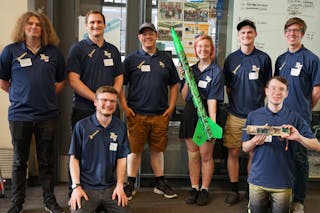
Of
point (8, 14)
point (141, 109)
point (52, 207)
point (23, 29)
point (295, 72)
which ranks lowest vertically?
Result: point (52, 207)

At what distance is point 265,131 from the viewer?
2383 mm

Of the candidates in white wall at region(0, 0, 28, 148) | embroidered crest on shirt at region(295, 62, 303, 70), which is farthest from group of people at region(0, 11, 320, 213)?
white wall at region(0, 0, 28, 148)

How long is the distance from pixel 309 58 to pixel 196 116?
98 cm

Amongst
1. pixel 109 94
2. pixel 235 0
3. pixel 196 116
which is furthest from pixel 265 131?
pixel 235 0

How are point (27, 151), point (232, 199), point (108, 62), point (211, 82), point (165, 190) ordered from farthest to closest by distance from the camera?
point (165, 190) < point (232, 199) < point (211, 82) < point (108, 62) < point (27, 151)

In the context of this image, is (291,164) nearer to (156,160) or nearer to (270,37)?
(156,160)

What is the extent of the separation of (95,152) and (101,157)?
51 millimetres

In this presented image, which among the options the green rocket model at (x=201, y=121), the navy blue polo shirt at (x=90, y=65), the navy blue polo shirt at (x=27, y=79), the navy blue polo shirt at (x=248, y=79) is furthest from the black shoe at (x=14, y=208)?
the navy blue polo shirt at (x=248, y=79)

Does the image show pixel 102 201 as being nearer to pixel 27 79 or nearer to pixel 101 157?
pixel 101 157

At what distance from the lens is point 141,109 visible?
124 inches

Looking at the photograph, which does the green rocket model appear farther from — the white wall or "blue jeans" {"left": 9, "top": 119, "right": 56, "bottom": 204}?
the white wall

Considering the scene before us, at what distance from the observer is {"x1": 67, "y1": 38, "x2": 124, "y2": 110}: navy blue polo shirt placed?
2850mm

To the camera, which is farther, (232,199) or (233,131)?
(232,199)

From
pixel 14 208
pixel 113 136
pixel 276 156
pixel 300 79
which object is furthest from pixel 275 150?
pixel 14 208
